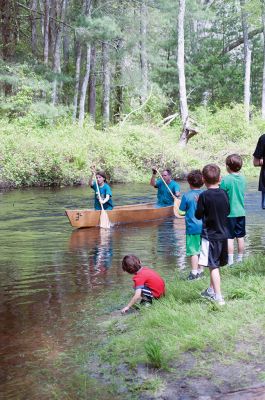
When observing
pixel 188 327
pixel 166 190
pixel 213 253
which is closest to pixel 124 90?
pixel 166 190

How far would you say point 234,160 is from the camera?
7.36 m

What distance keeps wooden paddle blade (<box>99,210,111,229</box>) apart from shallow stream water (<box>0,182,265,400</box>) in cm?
18

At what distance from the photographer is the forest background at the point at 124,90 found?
2548 centimetres

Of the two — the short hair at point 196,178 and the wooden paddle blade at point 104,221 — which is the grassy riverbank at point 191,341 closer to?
the short hair at point 196,178

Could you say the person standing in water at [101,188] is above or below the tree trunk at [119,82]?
below

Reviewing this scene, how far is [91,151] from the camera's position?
25922mm

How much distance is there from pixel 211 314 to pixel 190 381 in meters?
1.14

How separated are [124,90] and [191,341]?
34.9m

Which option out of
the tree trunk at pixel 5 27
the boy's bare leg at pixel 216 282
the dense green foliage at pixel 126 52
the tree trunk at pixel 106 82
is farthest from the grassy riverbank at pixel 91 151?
the boy's bare leg at pixel 216 282

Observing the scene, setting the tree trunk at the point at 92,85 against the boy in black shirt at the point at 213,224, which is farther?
the tree trunk at the point at 92,85

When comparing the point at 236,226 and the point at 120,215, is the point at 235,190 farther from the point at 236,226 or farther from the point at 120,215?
the point at 120,215

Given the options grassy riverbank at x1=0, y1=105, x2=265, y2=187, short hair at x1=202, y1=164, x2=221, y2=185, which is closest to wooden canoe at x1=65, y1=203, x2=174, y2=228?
short hair at x1=202, y1=164, x2=221, y2=185

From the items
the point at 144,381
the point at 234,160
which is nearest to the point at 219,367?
the point at 144,381

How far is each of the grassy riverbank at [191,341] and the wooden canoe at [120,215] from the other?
7.52m
